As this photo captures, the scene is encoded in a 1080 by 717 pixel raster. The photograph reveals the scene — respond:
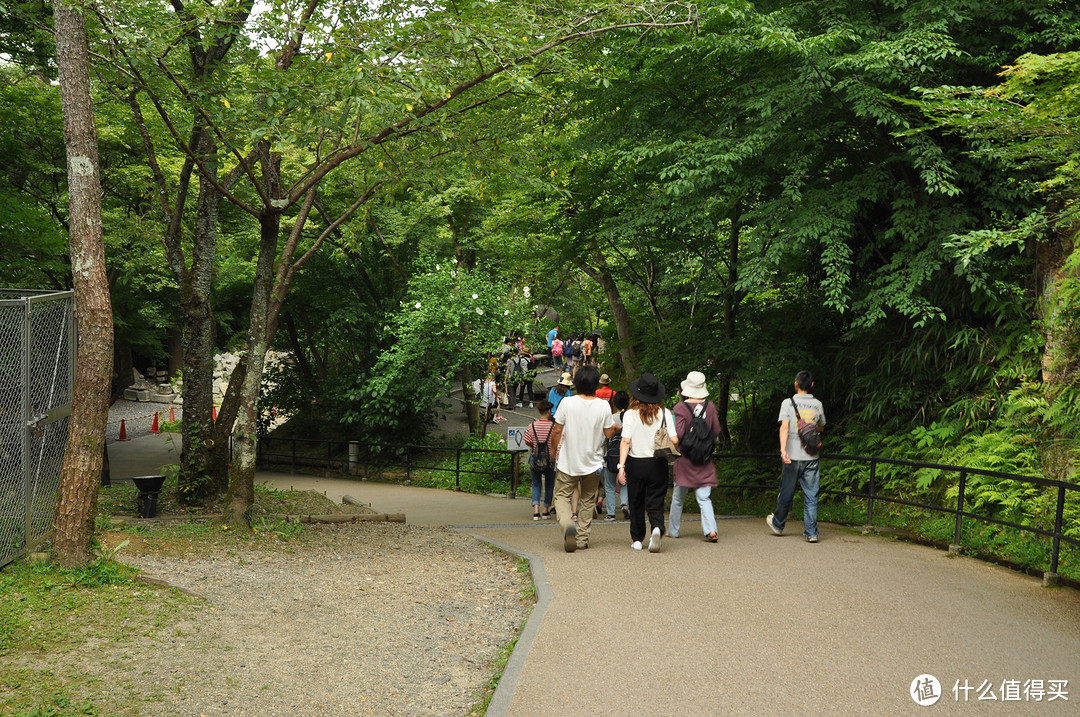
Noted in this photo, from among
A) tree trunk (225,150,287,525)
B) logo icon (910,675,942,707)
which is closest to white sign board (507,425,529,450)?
tree trunk (225,150,287,525)

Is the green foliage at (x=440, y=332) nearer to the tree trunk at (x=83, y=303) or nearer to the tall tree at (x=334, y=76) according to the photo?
the tall tree at (x=334, y=76)

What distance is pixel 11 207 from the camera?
14.4 meters

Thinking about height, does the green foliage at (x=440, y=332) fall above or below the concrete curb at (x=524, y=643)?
above

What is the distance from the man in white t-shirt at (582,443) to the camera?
8.48m

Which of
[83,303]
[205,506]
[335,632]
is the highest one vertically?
[83,303]

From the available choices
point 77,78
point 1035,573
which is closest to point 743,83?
point 1035,573

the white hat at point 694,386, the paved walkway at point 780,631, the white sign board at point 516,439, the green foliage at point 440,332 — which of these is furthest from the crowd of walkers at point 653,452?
the green foliage at point 440,332

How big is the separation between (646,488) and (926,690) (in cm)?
385

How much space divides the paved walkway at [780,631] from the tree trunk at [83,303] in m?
4.01

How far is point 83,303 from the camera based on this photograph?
22.6 ft

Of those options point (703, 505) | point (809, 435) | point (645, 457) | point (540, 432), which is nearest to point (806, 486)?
point (809, 435)

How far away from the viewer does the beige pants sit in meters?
8.57

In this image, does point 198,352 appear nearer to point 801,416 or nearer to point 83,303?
point 83,303

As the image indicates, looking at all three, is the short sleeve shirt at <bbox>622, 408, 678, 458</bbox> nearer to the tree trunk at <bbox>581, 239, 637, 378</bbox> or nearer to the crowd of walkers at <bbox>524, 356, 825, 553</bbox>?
the crowd of walkers at <bbox>524, 356, 825, 553</bbox>
